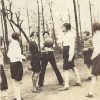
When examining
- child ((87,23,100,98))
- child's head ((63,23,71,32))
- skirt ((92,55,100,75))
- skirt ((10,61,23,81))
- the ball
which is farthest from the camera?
the ball

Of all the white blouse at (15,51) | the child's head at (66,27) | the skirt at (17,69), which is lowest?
the skirt at (17,69)

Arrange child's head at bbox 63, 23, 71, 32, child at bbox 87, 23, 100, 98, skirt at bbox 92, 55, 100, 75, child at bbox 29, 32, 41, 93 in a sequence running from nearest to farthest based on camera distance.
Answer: child at bbox 87, 23, 100, 98, skirt at bbox 92, 55, 100, 75, child's head at bbox 63, 23, 71, 32, child at bbox 29, 32, 41, 93

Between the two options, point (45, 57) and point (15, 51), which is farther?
point (45, 57)

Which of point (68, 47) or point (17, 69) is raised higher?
point (68, 47)

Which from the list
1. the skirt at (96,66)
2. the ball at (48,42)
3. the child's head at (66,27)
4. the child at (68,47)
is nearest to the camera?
the skirt at (96,66)

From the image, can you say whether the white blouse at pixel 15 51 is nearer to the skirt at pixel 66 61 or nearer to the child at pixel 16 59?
the child at pixel 16 59

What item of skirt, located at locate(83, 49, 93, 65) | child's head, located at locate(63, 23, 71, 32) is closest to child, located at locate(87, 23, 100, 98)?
child's head, located at locate(63, 23, 71, 32)

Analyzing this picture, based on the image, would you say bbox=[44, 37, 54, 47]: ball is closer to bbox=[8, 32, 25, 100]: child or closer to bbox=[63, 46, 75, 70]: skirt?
bbox=[63, 46, 75, 70]: skirt

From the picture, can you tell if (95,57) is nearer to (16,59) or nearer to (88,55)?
(16,59)

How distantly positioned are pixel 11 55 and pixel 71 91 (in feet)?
8.13

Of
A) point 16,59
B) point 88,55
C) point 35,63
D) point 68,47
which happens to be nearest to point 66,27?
point 68,47

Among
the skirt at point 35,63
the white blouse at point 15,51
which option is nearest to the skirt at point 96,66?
the white blouse at point 15,51

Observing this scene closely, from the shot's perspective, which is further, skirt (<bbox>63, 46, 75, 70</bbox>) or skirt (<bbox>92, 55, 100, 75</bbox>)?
skirt (<bbox>63, 46, 75, 70</bbox>)

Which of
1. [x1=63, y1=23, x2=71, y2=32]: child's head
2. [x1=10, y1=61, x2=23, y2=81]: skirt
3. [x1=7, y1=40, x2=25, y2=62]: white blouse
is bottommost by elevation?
[x1=10, y1=61, x2=23, y2=81]: skirt
